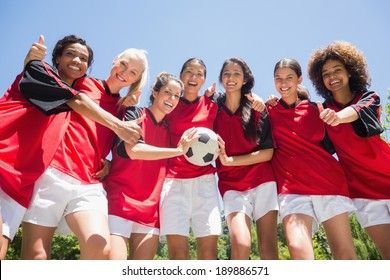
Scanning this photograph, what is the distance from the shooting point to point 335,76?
480 centimetres

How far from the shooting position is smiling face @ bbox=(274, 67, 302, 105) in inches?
192

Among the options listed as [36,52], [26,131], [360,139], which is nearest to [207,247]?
A: [360,139]

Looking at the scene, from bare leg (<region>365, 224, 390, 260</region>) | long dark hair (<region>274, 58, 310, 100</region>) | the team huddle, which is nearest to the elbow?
the team huddle

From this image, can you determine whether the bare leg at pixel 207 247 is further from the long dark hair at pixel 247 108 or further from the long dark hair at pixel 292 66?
the long dark hair at pixel 292 66

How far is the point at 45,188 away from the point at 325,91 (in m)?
4.23

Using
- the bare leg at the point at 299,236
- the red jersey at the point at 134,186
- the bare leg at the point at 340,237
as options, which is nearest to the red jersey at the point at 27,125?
the red jersey at the point at 134,186

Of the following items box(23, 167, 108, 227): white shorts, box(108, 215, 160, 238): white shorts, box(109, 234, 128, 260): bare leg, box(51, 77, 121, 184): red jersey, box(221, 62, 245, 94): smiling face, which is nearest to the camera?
box(23, 167, 108, 227): white shorts

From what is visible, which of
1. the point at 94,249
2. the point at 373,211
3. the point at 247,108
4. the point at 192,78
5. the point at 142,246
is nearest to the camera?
the point at 94,249

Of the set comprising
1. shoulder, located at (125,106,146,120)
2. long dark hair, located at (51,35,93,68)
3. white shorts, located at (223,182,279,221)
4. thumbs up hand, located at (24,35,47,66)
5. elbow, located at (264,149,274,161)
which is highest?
long dark hair, located at (51,35,93,68)

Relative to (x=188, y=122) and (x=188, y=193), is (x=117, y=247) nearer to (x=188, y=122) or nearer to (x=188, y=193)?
(x=188, y=193)

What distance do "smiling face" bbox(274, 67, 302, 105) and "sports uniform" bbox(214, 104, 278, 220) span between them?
395 millimetres

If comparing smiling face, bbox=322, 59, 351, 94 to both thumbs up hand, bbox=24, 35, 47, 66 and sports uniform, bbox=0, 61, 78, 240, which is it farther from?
thumbs up hand, bbox=24, 35, 47, 66

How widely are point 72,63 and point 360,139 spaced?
153 inches

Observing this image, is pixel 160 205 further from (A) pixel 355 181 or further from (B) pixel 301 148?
(A) pixel 355 181
